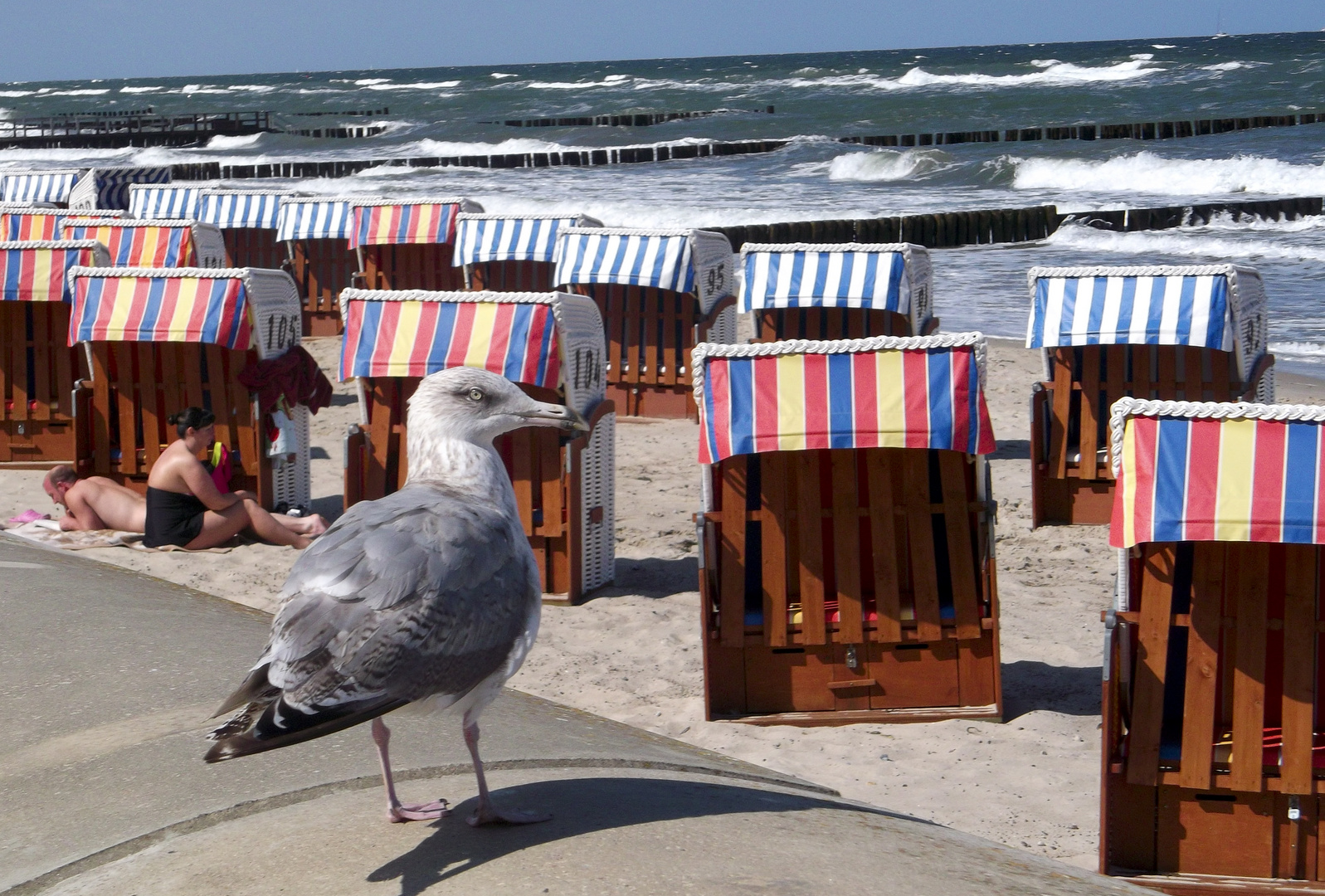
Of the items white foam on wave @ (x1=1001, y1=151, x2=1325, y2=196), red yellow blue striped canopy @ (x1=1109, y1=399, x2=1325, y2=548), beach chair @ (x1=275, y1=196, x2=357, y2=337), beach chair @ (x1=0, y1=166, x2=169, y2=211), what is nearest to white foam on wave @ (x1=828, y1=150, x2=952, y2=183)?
white foam on wave @ (x1=1001, y1=151, x2=1325, y2=196)

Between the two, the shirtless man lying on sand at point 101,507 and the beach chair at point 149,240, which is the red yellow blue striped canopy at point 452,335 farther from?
the beach chair at point 149,240

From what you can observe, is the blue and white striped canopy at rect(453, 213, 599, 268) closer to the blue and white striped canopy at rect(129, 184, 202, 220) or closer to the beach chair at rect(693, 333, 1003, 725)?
the blue and white striped canopy at rect(129, 184, 202, 220)

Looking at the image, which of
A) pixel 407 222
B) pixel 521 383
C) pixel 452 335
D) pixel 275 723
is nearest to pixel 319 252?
pixel 407 222

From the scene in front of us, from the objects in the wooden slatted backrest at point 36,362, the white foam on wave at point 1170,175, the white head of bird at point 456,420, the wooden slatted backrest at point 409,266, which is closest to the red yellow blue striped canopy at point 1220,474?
the white head of bird at point 456,420

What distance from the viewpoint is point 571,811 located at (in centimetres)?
319

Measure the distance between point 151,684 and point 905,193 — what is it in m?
29.8

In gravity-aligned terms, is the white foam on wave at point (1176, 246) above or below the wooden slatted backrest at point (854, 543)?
above

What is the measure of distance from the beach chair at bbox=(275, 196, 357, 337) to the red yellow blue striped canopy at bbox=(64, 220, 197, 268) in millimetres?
2524

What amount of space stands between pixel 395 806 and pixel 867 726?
2.76 metres

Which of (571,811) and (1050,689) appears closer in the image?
(571,811)

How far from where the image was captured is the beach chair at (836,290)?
9406 mm

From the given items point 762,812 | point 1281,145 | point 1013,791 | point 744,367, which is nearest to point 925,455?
point 744,367

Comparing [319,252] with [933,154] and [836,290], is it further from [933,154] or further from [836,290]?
[933,154]

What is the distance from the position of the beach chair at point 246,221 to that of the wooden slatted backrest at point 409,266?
211 cm
